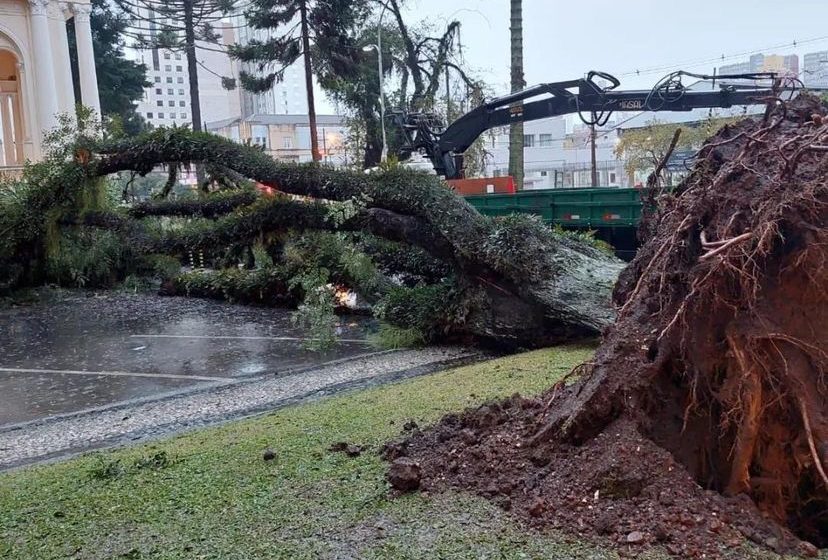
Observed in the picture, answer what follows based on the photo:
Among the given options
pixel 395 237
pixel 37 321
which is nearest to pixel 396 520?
pixel 395 237

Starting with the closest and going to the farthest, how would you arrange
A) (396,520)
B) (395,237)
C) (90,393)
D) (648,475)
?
(648,475) < (396,520) < (90,393) < (395,237)

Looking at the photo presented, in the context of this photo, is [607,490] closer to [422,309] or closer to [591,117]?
[422,309]

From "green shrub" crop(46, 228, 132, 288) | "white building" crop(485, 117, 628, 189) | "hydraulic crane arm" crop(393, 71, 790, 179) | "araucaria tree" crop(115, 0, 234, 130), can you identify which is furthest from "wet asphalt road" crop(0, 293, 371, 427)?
"white building" crop(485, 117, 628, 189)

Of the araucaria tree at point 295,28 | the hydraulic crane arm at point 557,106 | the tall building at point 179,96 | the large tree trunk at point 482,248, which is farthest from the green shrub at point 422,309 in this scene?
the tall building at point 179,96

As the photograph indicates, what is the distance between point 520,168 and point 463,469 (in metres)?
18.9

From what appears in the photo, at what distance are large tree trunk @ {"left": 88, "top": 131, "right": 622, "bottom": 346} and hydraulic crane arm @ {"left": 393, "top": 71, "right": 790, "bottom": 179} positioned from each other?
4492 millimetres

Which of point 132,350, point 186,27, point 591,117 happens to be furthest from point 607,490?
point 186,27

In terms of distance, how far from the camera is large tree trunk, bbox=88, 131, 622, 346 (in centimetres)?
898

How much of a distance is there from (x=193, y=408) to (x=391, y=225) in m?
4.08

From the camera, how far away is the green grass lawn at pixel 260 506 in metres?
3.31

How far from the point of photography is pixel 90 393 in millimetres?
8242

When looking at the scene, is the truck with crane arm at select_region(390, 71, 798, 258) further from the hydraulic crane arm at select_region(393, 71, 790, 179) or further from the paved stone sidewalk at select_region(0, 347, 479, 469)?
the paved stone sidewalk at select_region(0, 347, 479, 469)

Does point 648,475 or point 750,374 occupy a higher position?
point 750,374

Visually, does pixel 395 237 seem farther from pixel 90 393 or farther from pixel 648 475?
pixel 648 475
